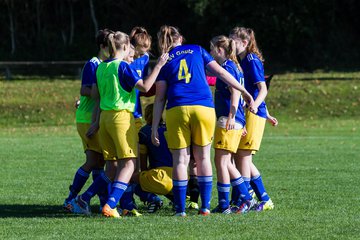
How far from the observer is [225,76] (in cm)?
918

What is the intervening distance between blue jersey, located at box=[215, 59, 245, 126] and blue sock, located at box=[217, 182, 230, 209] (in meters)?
0.70

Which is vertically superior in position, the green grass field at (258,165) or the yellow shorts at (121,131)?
the yellow shorts at (121,131)

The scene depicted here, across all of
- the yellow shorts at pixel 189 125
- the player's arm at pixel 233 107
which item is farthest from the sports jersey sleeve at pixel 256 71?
the yellow shorts at pixel 189 125

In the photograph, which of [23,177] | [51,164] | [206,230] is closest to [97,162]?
[206,230]

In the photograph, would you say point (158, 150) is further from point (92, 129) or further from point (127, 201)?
point (92, 129)

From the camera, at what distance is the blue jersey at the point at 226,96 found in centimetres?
955

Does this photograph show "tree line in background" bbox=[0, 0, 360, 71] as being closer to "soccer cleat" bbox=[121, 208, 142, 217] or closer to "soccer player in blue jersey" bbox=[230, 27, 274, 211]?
"soccer player in blue jersey" bbox=[230, 27, 274, 211]

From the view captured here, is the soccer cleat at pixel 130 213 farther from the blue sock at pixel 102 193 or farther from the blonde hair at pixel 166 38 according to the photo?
the blonde hair at pixel 166 38

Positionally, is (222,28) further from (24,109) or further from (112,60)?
(112,60)

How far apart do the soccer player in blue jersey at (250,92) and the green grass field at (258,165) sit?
0.59m

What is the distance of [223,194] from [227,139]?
61 centimetres

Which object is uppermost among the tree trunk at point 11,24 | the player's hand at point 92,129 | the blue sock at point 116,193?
the player's hand at point 92,129

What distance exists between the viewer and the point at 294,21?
43781 mm

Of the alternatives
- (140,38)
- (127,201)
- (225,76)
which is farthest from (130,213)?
(140,38)
